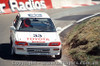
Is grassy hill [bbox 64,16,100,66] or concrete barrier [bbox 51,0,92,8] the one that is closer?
grassy hill [bbox 64,16,100,66]

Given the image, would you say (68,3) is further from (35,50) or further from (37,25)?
(35,50)

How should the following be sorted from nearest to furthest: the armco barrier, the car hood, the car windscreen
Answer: the car hood → the car windscreen → the armco barrier

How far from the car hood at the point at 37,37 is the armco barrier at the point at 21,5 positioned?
12234 millimetres

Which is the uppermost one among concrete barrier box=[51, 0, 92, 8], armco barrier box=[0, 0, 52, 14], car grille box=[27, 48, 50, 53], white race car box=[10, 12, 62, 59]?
white race car box=[10, 12, 62, 59]

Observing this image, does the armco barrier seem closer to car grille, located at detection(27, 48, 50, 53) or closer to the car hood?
the car hood

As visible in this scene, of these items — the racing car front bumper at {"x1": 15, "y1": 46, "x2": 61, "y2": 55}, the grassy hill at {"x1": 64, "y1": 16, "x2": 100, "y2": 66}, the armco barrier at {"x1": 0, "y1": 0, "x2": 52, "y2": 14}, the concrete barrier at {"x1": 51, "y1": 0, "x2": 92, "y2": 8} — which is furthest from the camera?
the concrete barrier at {"x1": 51, "y1": 0, "x2": 92, "y2": 8}

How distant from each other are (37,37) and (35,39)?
0.17 metres

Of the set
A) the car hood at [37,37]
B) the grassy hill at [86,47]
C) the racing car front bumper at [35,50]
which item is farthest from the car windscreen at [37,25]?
the grassy hill at [86,47]

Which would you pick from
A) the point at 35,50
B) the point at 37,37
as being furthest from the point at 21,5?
the point at 35,50

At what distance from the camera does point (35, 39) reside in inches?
399

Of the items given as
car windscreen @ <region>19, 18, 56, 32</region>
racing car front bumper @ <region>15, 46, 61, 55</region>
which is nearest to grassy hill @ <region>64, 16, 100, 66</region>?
racing car front bumper @ <region>15, 46, 61, 55</region>

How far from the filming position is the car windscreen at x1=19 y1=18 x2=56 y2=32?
1095 centimetres

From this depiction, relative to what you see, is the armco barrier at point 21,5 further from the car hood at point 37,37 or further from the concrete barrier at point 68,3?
the car hood at point 37,37

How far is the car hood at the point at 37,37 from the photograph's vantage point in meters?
10.1
